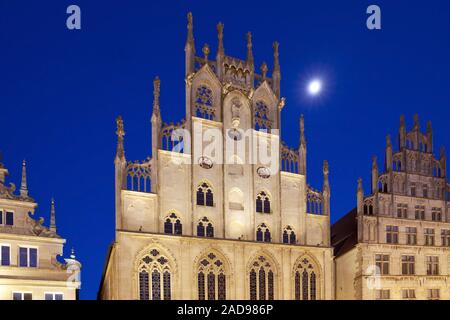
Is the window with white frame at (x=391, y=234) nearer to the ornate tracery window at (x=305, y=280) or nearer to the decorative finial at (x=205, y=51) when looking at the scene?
the ornate tracery window at (x=305, y=280)

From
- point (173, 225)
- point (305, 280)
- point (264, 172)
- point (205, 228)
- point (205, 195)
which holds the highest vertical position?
point (264, 172)

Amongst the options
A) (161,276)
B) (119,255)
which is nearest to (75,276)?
(119,255)

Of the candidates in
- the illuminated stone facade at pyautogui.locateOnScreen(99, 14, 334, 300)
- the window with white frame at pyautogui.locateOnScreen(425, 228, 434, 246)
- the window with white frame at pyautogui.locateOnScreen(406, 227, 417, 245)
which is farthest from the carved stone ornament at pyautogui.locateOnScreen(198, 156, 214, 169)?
the window with white frame at pyautogui.locateOnScreen(425, 228, 434, 246)

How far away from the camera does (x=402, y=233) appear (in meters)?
39.3

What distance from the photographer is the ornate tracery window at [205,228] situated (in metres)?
33.4

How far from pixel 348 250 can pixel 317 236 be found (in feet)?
13.3

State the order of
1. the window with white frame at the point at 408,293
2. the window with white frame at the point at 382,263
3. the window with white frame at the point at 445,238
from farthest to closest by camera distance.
A: the window with white frame at the point at 445,238 → the window with white frame at the point at 408,293 → the window with white frame at the point at 382,263

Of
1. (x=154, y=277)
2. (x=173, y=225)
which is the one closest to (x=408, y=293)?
(x=173, y=225)

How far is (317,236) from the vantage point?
36.9m

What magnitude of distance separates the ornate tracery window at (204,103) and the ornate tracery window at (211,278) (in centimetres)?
936

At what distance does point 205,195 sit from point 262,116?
7.65 metres

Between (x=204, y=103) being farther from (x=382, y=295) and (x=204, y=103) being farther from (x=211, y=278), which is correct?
(x=382, y=295)

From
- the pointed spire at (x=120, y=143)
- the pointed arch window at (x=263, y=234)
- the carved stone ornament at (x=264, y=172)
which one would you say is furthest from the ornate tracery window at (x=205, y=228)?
the pointed spire at (x=120, y=143)
